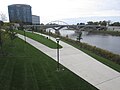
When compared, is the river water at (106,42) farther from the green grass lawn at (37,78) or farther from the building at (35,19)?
the building at (35,19)

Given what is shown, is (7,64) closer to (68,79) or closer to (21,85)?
(21,85)

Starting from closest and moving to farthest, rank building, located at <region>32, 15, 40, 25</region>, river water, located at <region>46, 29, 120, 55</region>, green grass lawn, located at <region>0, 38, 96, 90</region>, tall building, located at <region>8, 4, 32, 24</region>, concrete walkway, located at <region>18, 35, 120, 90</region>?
green grass lawn, located at <region>0, 38, 96, 90</region>, concrete walkway, located at <region>18, 35, 120, 90</region>, river water, located at <region>46, 29, 120, 55</region>, tall building, located at <region>8, 4, 32, 24</region>, building, located at <region>32, 15, 40, 25</region>

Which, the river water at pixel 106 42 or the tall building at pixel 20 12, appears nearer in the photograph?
the river water at pixel 106 42

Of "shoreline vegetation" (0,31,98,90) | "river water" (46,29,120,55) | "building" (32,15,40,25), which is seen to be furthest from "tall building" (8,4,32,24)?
"shoreline vegetation" (0,31,98,90)

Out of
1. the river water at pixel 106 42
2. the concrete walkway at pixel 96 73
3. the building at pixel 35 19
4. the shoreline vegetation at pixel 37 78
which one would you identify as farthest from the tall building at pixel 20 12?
the shoreline vegetation at pixel 37 78

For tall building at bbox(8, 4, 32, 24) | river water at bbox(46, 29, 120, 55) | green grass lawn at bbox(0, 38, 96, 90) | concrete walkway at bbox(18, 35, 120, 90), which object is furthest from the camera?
tall building at bbox(8, 4, 32, 24)

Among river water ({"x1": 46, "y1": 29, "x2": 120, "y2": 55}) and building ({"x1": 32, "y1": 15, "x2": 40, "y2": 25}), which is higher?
building ({"x1": 32, "y1": 15, "x2": 40, "y2": 25})

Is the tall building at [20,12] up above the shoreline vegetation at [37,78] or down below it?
above

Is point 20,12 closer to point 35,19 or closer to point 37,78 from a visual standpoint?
point 35,19

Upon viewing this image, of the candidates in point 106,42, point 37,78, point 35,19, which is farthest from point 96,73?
point 35,19

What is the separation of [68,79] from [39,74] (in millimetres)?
2078

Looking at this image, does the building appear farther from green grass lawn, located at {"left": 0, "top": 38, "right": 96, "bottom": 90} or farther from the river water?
green grass lawn, located at {"left": 0, "top": 38, "right": 96, "bottom": 90}

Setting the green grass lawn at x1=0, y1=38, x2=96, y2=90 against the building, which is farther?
the building

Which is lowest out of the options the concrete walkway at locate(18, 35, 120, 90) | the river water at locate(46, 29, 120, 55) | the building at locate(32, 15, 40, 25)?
the river water at locate(46, 29, 120, 55)
